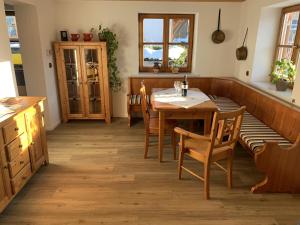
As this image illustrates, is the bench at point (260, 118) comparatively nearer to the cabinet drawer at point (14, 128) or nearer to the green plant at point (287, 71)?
the green plant at point (287, 71)

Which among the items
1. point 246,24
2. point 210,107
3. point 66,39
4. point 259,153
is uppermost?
point 246,24

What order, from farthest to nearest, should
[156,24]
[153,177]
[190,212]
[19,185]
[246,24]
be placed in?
[156,24] < [246,24] < [153,177] < [19,185] < [190,212]

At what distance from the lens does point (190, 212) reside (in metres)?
2.14

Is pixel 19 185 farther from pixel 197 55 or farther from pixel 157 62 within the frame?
pixel 197 55

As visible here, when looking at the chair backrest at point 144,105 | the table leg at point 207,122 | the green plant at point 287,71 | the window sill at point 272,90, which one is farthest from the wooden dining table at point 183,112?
the green plant at point 287,71

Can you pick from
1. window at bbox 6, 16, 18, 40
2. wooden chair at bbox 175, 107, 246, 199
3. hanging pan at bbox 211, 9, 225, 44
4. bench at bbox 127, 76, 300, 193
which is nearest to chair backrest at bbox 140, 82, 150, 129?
wooden chair at bbox 175, 107, 246, 199

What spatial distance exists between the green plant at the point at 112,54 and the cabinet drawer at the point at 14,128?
222 cm

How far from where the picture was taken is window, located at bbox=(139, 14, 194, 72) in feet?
14.1

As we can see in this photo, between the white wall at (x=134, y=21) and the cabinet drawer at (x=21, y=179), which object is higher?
the white wall at (x=134, y=21)

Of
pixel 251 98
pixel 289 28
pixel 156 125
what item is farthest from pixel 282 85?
pixel 156 125

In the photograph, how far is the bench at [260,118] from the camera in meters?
2.30

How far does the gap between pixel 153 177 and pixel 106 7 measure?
3.04 m

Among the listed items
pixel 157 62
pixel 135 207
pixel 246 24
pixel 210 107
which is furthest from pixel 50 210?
pixel 246 24

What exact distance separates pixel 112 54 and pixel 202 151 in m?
2.66
